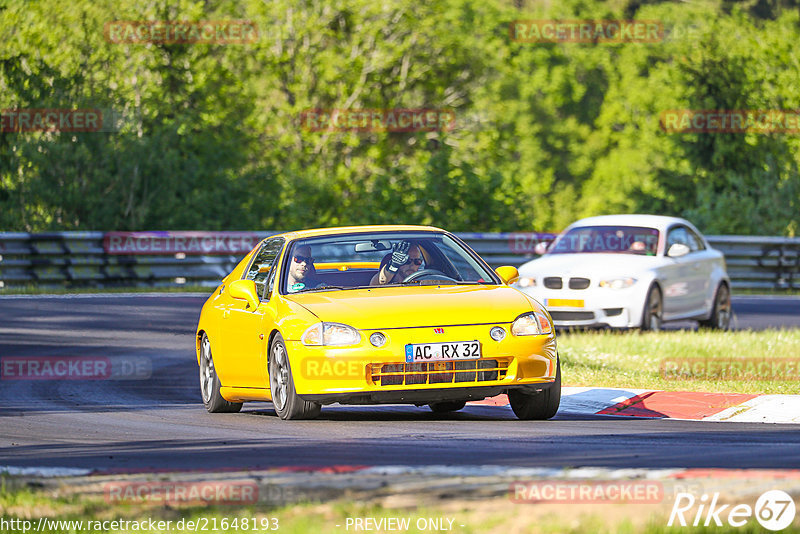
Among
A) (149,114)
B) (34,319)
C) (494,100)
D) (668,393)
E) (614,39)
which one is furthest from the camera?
(614,39)

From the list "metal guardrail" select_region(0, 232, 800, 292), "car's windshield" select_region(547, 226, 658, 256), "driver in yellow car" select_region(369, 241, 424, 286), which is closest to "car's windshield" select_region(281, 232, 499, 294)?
"driver in yellow car" select_region(369, 241, 424, 286)

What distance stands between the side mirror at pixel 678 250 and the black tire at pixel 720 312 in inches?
62.2

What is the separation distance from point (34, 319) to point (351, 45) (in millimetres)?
30621

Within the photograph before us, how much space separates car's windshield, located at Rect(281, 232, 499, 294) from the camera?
1114cm

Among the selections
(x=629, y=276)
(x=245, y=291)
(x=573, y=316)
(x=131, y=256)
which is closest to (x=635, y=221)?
(x=629, y=276)

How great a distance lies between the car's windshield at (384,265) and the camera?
36.6ft

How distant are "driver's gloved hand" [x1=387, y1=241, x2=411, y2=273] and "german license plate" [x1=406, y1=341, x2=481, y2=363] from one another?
1.41 m

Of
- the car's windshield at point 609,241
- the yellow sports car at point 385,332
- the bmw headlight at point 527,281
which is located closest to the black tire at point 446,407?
the yellow sports car at point 385,332

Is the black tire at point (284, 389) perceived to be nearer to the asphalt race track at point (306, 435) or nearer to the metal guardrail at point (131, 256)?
the asphalt race track at point (306, 435)

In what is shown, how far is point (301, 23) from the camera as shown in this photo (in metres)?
47.6

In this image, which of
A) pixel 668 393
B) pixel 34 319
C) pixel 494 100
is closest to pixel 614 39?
pixel 494 100

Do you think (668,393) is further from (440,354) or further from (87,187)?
(87,187)

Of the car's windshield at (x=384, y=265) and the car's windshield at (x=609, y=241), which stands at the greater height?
the car's windshield at (x=384, y=265)

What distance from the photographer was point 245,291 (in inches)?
460
